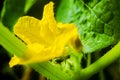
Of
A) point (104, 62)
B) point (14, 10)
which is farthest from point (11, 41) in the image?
point (14, 10)

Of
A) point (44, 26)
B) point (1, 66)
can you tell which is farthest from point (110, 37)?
point (1, 66)

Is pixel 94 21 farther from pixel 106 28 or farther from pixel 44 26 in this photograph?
pixel 44 26

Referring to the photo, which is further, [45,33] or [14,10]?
[14,10]

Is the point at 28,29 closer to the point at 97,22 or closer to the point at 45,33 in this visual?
the point at 45,33

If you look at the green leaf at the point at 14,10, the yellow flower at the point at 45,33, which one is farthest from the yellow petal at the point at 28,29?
the green leaf at the point at 14,10

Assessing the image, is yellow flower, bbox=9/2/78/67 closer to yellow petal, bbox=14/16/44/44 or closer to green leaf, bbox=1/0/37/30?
yellow petal, bbox=14/16/44/44

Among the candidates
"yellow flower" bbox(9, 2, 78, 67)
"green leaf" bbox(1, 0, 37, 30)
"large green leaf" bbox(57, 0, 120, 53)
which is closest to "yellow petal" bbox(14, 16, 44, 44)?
"yellow flower" bbox(9, 2, 78, 67)

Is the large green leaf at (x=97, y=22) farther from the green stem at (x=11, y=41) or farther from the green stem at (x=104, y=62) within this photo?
the green stem at (x=11, y=41)
